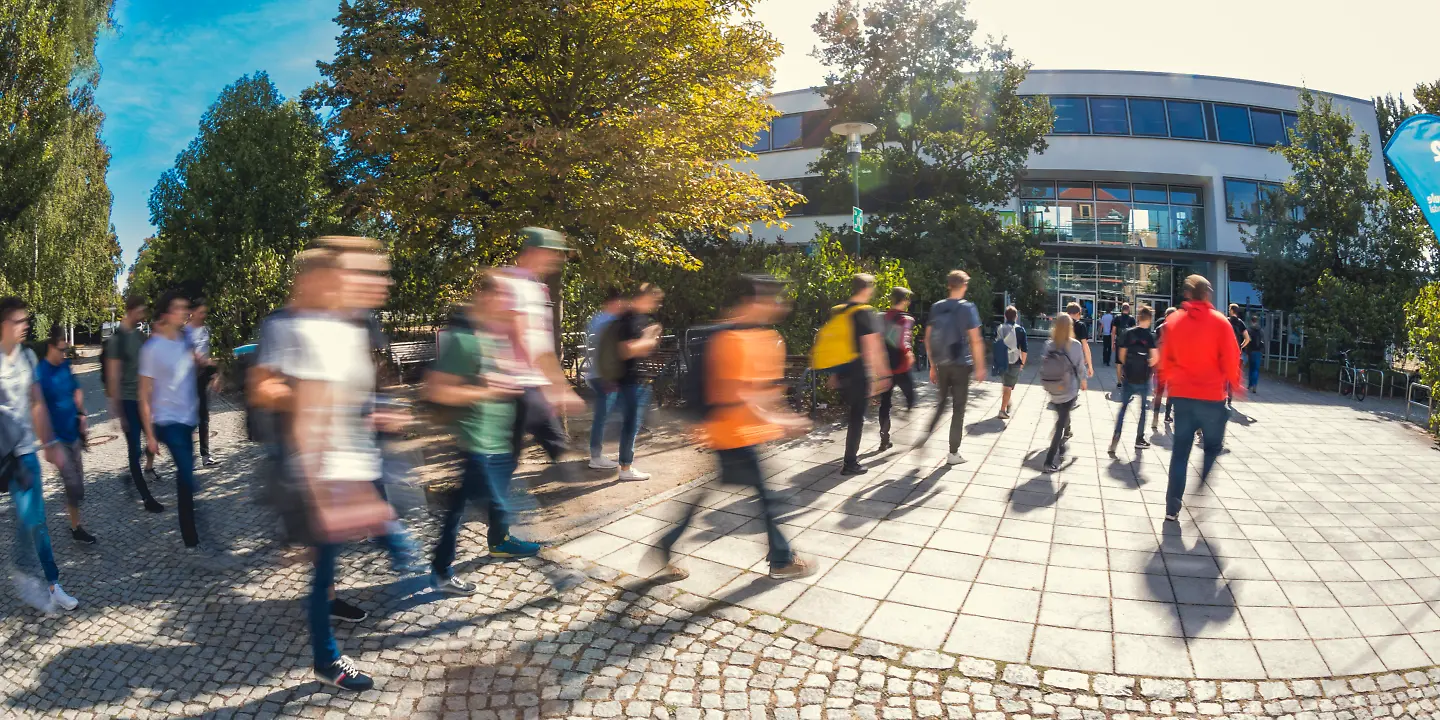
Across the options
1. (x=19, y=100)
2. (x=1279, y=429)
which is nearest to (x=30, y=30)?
(x=19, y=100)

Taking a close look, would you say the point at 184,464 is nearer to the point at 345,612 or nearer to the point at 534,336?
the point at 345,612

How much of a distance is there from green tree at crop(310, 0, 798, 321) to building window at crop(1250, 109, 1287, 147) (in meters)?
28.3

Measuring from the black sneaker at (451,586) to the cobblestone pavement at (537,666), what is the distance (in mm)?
64

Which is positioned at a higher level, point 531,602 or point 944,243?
point 944,243

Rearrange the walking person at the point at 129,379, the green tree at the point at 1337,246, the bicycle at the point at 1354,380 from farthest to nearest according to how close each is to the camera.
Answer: the green tree at the point at 1337,246 → the bicycle at the point at 1354,380 → the walking person at the point at 129,379

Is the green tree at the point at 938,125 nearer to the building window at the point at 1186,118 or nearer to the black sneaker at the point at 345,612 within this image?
the building window at the point at 1186,118

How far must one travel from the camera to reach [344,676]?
3.12m

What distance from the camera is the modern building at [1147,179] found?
92.6 ft

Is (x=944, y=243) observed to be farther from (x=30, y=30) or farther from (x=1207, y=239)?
(x=30, y=30)

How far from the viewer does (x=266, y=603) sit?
13.4 feet

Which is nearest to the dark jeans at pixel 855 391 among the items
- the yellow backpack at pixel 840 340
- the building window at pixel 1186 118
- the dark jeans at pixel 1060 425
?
the yellow backpack at pixel 840 340

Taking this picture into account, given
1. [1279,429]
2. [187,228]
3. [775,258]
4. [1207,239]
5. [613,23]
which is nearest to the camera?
[613,23]

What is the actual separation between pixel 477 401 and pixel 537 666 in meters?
1.35

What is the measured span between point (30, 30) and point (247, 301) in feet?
33.0
